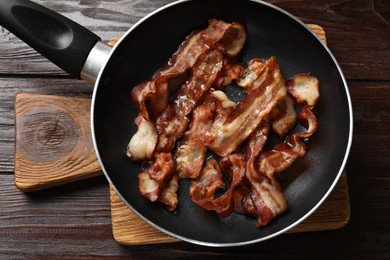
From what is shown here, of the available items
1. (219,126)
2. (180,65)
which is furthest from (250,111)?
(180,65)

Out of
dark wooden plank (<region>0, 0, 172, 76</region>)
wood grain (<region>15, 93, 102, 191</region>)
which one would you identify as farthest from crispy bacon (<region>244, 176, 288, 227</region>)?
dark wooden plank (<region>0, 0, 172, 76</region>)

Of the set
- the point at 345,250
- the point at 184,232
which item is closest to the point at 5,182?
the point at 184,232

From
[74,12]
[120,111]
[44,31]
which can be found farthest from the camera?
[74,12]

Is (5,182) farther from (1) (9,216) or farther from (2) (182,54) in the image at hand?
(2) (182,54)

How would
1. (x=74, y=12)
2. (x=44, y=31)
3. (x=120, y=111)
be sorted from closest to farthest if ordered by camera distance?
(x=44, y=31), (x=120, y=111), (x=74, y=12)

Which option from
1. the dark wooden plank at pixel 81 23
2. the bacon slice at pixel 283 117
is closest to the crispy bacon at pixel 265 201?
the bacon slice at pixel 283 117

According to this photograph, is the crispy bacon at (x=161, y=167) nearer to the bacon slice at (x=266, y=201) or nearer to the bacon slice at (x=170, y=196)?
the bacon slice at (x=170, y=196)

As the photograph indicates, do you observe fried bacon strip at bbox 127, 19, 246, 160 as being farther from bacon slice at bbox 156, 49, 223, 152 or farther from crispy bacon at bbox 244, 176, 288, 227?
crispy bacon at bbox 244, 176, 288, 227
